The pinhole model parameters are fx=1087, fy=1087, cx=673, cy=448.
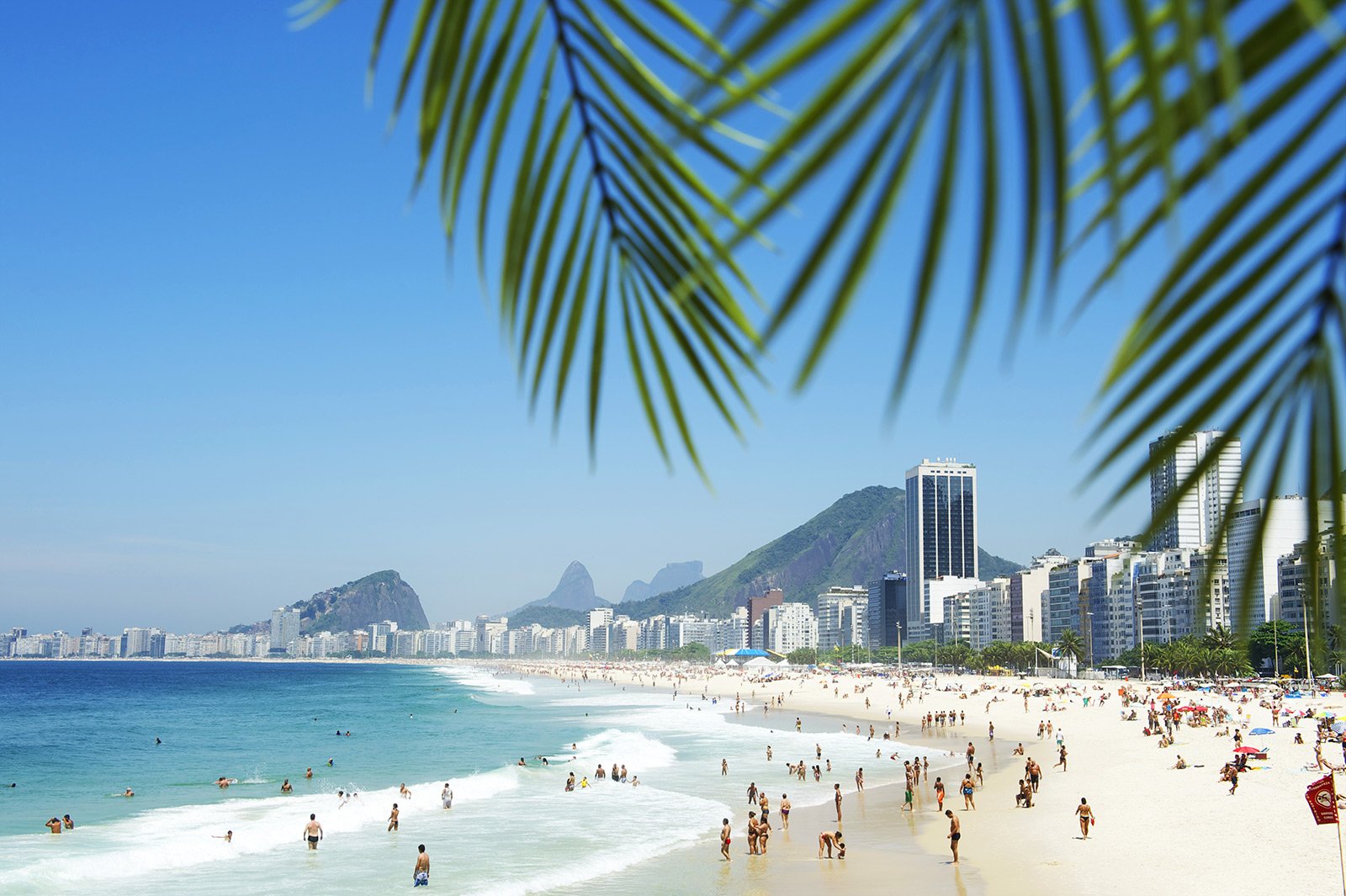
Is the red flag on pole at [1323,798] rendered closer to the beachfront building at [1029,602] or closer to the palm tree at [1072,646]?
the palm tree at [1072,646]

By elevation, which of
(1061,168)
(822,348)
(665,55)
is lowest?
(822,348)

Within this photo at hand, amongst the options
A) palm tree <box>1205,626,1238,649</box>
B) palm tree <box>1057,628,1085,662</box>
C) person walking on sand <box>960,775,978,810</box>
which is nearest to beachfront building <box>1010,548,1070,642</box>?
palm tree <box>1057,628,1085,662</box>

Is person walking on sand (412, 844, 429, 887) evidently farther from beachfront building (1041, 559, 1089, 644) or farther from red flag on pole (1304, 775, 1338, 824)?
beachfront building (1041, 559, 1089, 644)

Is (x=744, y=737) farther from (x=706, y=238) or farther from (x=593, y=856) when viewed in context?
(x=706, y=238)

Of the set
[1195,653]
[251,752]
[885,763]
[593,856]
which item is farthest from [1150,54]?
[1195,653]

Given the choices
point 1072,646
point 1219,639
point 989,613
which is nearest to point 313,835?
point 1219,639

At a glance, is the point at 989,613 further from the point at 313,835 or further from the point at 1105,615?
the point at 313,835

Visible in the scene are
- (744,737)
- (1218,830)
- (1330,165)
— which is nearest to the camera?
(1330,165)
